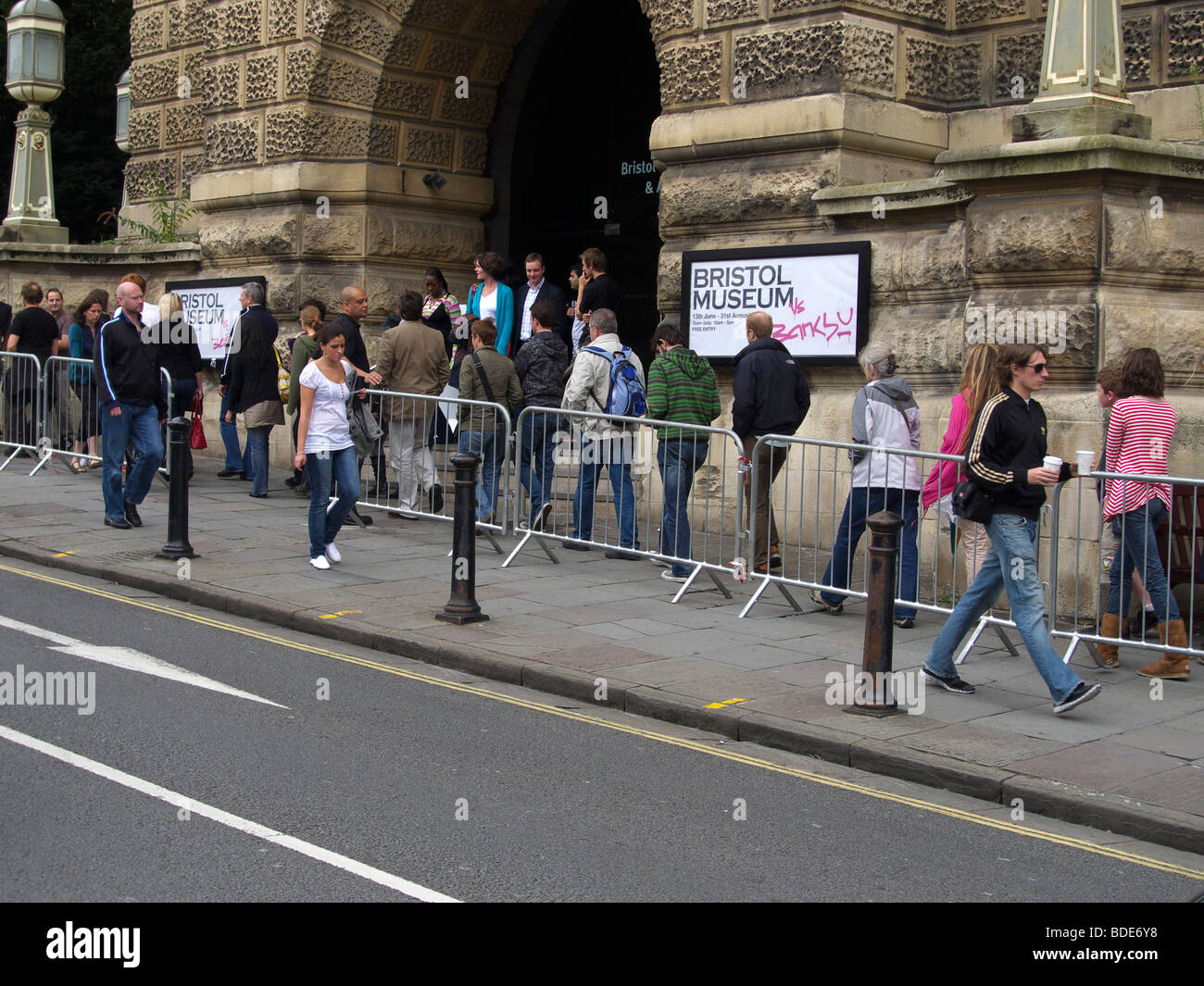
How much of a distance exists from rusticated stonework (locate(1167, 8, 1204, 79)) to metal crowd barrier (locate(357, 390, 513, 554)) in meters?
5.79

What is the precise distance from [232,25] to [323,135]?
193 cm

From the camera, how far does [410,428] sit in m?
12.6

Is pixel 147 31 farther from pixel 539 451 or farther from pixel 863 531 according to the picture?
pixel 863 531

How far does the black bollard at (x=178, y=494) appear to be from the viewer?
1085 centimetres

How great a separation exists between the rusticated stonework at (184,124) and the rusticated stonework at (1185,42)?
39.7ft

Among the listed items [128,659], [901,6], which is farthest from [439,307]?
[128,659]

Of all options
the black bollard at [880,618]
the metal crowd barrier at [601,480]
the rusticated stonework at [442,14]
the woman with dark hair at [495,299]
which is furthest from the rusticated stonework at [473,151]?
the black bollard at [880,618]

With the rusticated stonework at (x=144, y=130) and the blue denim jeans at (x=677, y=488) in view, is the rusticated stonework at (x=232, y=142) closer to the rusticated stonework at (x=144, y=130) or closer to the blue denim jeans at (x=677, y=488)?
the rusticated stonework at (x=144, y=130)

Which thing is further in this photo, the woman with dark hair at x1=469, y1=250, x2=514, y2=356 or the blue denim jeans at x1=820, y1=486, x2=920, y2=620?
the woman with dark hair at x1=469, y1=250, x2=514, y2=356

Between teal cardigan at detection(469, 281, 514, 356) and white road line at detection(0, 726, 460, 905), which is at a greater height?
teal cardigan at detection(469, 281, 514, 356)

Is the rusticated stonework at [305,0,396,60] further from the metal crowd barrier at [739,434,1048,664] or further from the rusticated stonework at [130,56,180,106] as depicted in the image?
the metal crowd barrier at [739,434,1048,664]

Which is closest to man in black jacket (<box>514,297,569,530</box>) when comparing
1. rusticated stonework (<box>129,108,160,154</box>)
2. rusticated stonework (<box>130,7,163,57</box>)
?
rusticated stonework (<box>129,108,160,154</box>)

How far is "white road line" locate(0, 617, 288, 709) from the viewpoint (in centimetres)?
755

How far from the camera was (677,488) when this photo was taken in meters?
10.7
